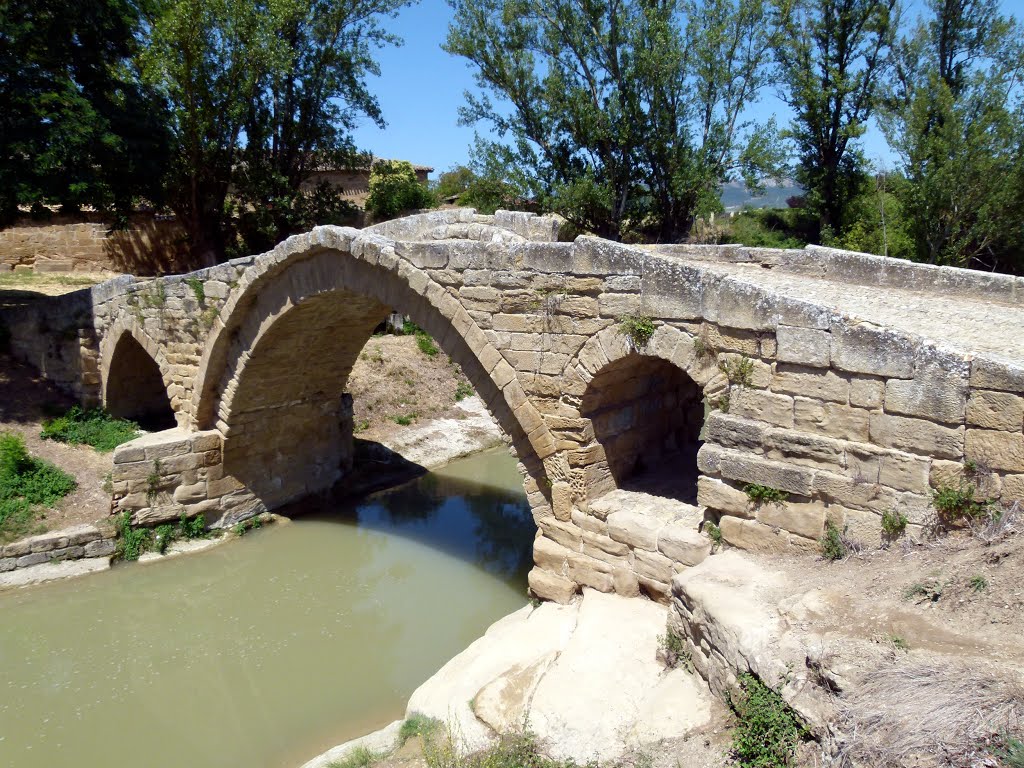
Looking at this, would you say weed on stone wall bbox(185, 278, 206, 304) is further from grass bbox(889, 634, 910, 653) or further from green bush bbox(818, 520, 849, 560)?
grass bbox(889, 634, 910, 653)

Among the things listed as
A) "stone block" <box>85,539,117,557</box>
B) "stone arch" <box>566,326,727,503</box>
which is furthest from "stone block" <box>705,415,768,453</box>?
"stone block" <box>85,539,117,557</box>

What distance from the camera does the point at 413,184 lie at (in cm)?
2164

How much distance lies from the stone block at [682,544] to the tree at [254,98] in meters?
14.0

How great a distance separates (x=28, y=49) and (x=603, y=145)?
12.0m

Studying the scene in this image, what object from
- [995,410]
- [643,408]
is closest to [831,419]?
[995,410]

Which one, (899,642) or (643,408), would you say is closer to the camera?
(899,642)

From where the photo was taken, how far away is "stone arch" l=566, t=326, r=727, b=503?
542 centimetres

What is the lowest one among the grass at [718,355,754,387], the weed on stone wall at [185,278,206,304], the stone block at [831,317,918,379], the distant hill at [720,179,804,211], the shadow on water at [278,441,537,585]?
the shadow on water at [278,441,537,585]

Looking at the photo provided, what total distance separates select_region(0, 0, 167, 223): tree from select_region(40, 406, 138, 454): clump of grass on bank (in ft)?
11.0

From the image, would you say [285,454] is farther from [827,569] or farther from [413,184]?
[413,184]

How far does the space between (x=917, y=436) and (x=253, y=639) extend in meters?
6.71

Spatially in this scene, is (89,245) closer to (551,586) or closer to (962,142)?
(551,586)

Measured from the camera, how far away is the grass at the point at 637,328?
5508mm

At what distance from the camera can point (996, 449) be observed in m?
3.92
